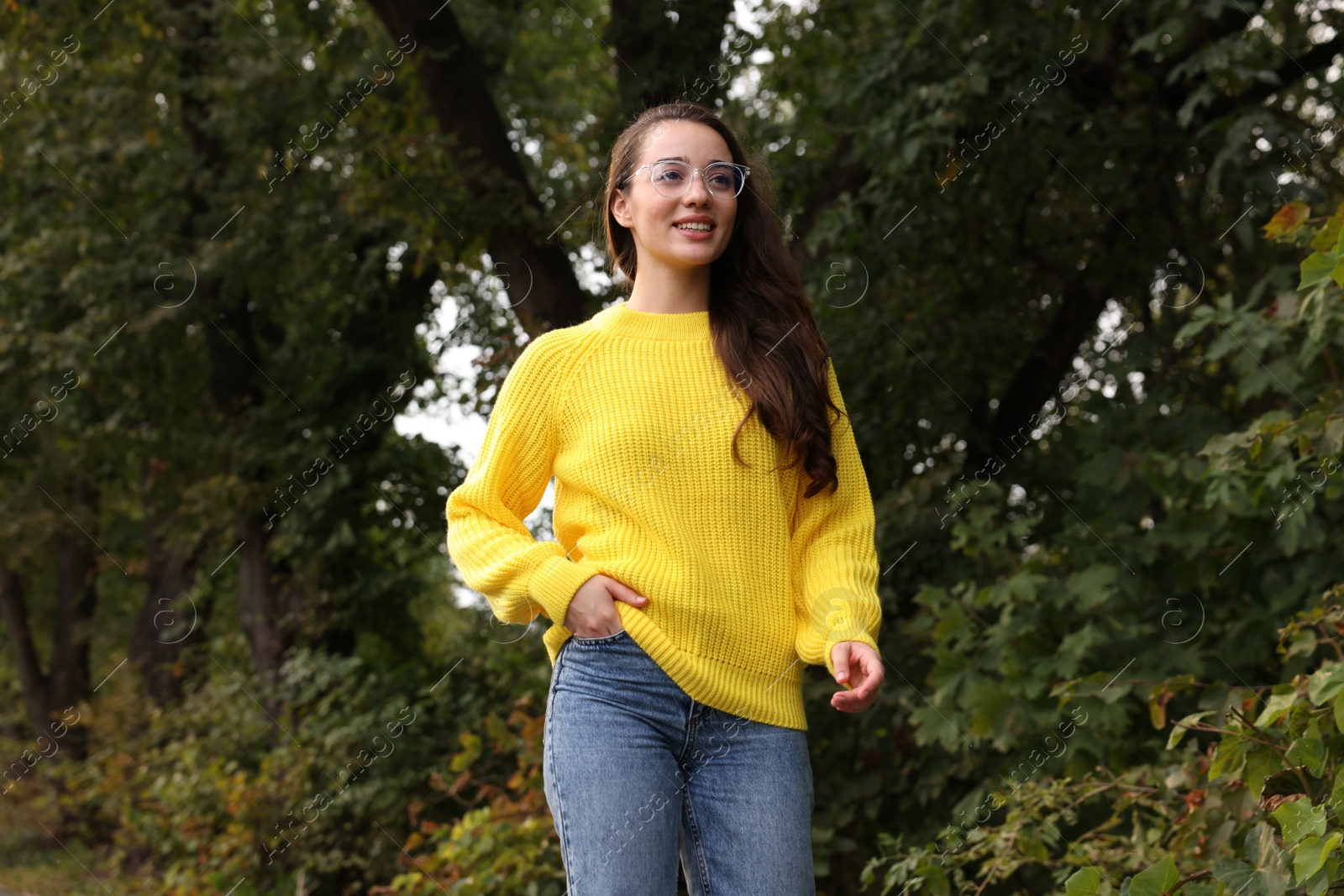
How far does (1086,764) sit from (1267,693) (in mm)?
562

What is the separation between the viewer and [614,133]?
597 cm

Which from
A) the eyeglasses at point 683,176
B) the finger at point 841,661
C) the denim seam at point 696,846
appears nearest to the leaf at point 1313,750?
the finger at point 841,661

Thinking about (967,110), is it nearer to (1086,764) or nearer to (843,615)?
(1086,764)

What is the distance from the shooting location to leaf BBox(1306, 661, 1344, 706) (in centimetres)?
234

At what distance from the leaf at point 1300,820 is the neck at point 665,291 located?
4.45 feet

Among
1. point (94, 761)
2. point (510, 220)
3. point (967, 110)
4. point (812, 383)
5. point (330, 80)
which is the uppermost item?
point (330, 80)

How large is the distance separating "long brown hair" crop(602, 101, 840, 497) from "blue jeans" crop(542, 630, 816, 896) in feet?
1.36

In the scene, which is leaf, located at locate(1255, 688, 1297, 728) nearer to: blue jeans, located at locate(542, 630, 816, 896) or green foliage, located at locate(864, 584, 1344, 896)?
green foliage, located at locate(864, 584, 1344, 896)

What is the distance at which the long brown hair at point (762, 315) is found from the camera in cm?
212

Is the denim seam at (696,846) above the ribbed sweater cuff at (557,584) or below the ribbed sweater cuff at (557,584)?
below

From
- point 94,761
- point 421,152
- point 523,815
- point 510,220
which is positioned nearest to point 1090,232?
point 510,220

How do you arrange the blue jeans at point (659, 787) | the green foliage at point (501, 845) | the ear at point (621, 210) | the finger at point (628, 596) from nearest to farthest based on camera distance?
the blue jeans at point (659, 787) < the finger at point (628, 596) < the ear at point (621, 210) < the green foliage at point (501, 845)

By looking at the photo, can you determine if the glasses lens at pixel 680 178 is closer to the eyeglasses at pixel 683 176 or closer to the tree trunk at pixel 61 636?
the eyeglasses at pixel 683 176

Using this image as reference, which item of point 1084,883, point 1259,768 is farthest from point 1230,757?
point 1084,883
